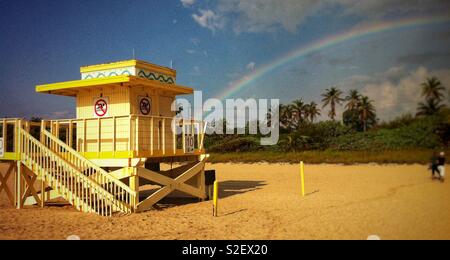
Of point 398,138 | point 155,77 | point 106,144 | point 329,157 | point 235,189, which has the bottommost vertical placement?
point 235,189

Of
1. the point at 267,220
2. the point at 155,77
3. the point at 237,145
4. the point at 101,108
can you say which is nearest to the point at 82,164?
the point at 101,108

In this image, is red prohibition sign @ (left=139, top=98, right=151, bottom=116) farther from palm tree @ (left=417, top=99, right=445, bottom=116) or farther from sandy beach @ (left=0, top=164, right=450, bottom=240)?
palm tree @ (left=417, top=99, right=445, bottom=116)

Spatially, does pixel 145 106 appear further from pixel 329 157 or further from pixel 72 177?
pixel 329 157

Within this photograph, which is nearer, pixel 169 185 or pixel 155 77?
pixel 169 185

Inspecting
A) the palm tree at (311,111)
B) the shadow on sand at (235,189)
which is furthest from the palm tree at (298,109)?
the shadow on sand at (235,189)

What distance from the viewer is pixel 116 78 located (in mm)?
11867

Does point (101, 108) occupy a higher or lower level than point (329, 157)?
higher

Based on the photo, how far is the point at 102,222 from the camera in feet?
32.9

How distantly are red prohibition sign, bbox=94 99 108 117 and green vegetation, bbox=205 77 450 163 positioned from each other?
396 inches

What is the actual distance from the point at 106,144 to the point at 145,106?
185 cm

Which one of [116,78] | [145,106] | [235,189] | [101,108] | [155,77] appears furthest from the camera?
[235,189]

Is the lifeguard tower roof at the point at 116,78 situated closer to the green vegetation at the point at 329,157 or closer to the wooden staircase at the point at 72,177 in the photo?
the wooden staircase at the point at 72,177

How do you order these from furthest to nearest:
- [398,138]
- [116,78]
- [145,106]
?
[398,138]
[145,106]
[116,78]

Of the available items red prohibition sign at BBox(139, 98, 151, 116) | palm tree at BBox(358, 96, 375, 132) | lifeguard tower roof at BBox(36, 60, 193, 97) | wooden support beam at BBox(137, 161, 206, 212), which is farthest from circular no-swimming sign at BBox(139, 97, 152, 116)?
A: palm tree at BBox(358, 96, 375, 132)
